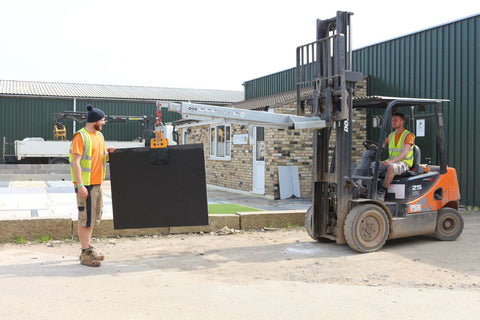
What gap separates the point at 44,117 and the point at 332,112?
29197 mm

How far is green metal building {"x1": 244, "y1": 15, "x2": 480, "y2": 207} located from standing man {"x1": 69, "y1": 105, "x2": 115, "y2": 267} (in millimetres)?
7583

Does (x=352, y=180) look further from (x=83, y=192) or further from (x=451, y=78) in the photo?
(x=451, y=78)

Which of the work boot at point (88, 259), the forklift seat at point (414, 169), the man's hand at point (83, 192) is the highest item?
the forklift seat at point (414, 169)

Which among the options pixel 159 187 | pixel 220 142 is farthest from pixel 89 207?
pixel 220 142

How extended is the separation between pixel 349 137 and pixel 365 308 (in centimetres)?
353

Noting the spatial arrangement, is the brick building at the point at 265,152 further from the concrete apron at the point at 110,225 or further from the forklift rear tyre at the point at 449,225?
the forklift rear tyre at the point at 449,225

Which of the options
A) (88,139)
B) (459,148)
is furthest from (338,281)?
(459,148)

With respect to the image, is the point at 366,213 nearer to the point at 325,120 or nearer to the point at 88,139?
the point at 325,120

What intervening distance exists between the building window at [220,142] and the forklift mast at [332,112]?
1016 centimetres

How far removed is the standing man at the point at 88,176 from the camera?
6.76 metres

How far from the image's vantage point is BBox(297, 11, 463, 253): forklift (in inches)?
308

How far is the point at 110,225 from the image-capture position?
8.98m

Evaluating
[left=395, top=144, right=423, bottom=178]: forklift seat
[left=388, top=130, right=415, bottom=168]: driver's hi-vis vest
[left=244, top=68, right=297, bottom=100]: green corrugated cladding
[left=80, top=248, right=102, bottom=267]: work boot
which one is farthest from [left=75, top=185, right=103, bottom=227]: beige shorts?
[left=244, top=68, right=297, bottom=100]: green corrugated cladding

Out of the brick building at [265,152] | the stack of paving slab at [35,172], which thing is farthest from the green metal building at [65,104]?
the brick building at [265,152]
